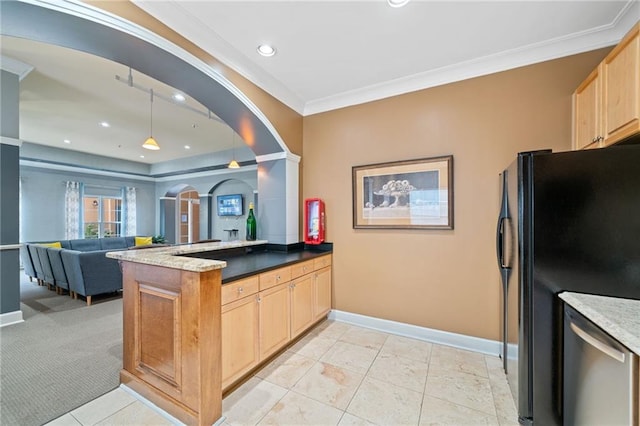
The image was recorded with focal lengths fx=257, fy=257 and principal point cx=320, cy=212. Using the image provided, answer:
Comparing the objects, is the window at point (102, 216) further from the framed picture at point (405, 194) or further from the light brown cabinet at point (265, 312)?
the framed picture at point (405, 194)

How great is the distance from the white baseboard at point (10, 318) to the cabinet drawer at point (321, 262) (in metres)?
3.83

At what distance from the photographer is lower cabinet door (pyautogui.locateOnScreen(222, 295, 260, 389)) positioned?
1.81 metres

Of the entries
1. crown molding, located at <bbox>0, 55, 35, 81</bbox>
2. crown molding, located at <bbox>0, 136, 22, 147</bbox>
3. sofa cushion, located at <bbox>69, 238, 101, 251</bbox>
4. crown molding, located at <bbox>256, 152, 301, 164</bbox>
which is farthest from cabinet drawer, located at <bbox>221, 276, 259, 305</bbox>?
sofa cushion, located at <bbox>69, 238, 101, 251</bbox>

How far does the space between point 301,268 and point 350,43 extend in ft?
7.22

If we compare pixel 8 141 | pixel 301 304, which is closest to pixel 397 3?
pixel 301 304

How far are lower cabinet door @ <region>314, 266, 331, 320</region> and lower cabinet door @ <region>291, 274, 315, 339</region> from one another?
0.11 metres

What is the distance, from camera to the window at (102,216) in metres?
7.98

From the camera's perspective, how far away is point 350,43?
2.31 m

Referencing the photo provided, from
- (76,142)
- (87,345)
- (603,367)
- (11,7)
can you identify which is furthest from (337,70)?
(76,142)

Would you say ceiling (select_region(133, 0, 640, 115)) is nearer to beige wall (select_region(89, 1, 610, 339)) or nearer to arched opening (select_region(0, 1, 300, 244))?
beige wall (select_region(89, 1, 610, 339))

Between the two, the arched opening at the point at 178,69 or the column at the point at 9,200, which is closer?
the arched opening at the point at 178,69

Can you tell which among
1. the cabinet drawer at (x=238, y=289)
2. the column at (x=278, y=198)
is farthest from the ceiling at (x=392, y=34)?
the cabinet drawer at (x=238, y=289)

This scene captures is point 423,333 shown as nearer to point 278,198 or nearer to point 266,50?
point 278,198

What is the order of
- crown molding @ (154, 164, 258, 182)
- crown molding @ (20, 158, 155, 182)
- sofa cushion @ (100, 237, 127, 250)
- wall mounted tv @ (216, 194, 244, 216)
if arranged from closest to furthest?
sofa cushion @ (100, 237, 127, 250) < crown molding @ (20, 158, 155, 182) < crown molding @ (154, 164, 258, 182) < wall mounted tv @ (216, 194, 244, 216)
